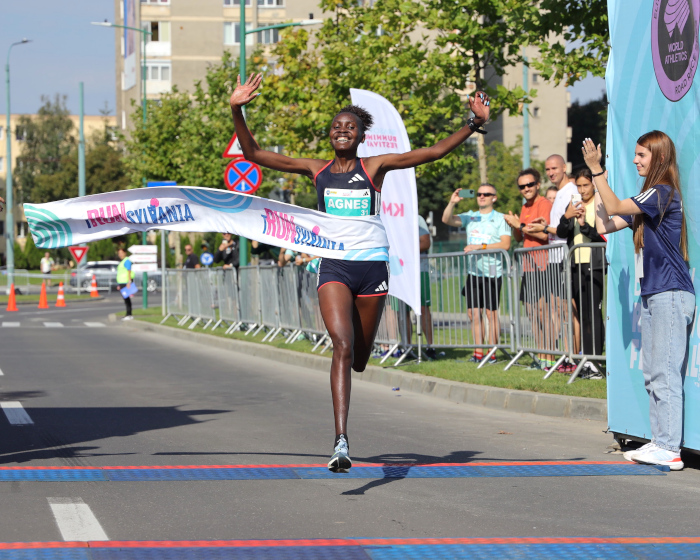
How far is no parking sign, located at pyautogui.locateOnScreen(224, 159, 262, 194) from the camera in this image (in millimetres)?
20641

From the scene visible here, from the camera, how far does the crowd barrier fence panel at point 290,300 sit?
689 inches

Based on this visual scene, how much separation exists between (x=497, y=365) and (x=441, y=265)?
150cm

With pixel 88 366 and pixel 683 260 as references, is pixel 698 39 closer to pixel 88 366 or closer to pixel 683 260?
pixel 683 260

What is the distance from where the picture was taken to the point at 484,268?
41.8 feet

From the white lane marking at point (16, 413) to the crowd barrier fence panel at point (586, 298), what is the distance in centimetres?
501

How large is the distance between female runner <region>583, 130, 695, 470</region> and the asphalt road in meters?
0.35

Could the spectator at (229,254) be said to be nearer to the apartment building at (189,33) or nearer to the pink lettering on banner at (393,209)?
the pink lettering on banner at (393,209)

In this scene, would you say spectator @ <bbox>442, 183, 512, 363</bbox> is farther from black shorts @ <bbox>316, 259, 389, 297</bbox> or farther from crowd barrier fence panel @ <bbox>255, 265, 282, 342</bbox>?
crowd barrier fence panel @ <bbox>255, 265, 282, 342</bbox>

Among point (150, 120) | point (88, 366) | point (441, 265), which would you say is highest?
point (150, 120)

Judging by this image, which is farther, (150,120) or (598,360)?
(150,120)

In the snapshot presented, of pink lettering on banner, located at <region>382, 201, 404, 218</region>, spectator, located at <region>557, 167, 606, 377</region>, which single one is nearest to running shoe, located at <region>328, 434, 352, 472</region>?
spectator, located at <region>557, 167, 606, 377</region>

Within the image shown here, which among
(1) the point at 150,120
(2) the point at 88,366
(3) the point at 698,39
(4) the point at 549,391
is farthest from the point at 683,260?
(1) the point at 150,120

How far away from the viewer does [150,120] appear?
40.8 meters

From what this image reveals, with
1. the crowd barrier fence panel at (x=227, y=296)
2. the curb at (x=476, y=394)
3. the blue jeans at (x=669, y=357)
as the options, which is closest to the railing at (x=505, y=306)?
the curb at (x=476, y=394)
